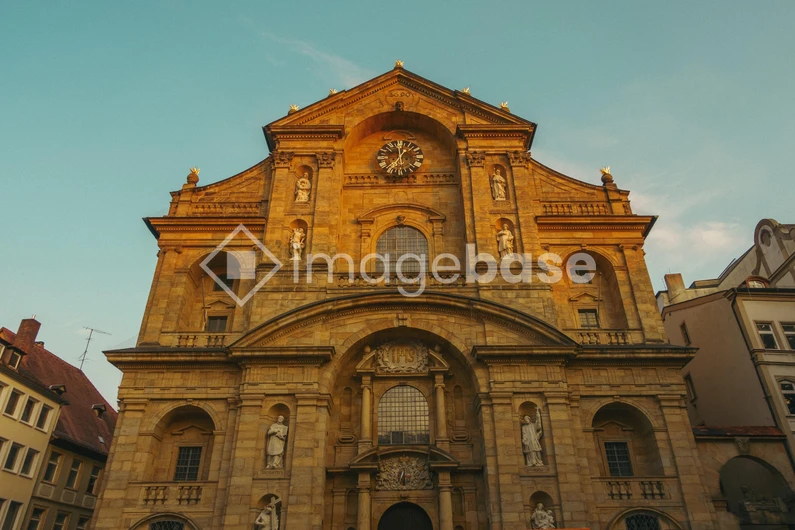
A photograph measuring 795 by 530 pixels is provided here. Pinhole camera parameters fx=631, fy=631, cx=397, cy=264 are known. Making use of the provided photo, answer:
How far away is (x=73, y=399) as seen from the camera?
37.7 m

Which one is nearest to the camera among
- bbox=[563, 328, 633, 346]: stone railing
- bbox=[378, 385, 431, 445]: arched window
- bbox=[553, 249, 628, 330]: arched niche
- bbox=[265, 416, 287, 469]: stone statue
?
bbox=[265, 416, 287, 469]: stone statue

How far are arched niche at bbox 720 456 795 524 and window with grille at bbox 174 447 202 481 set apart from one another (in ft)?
65.3

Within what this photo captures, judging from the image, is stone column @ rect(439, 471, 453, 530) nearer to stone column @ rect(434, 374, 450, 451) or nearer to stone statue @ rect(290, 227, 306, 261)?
stone column @ rect(434, 374, 450, 451)

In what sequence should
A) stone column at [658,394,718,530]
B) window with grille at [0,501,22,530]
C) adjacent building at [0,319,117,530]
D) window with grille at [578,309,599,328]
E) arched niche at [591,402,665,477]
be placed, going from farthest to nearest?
adjacent building at [0,319,117,530] → window with grille at [0,501,22,530] → window with grille at [578,309,599,328] → arched niche at [591,402,665,477] → stone column at [658,394,718,530]

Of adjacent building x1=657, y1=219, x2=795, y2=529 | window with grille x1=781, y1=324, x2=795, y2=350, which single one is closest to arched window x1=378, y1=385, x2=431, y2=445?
adjacent building x1=657, y1=219, x2=795, y2=529

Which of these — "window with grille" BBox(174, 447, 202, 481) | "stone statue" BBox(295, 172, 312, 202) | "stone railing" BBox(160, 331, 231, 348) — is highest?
"stone statue" BBox(295, 172, 312, 202)

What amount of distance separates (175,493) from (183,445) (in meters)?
2.41

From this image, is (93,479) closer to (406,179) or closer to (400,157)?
(406,179)

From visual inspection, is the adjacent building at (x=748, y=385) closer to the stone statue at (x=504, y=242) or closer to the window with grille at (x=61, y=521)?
the stone statue at (x=504, y=242)

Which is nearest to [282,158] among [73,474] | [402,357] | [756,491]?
[402,357]

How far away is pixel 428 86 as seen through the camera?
3300cm

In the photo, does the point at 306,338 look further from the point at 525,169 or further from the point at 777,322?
the point at 777,322

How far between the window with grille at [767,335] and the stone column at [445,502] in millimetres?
15689

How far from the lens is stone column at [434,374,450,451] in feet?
79.1
